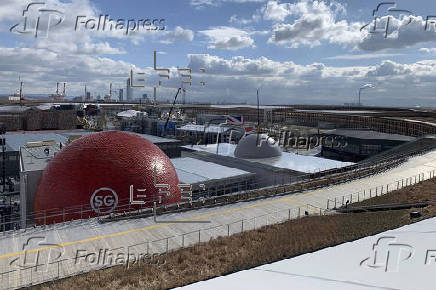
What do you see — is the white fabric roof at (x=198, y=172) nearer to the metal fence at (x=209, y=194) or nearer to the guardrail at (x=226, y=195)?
the metal fence at (x=209, y=194)

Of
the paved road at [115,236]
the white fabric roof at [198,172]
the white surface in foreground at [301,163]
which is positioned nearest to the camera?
the paved road at [115,236]

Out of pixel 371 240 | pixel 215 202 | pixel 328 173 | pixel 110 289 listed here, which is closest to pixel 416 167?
pixel 328 173

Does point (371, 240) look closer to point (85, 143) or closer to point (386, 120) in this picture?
point (85, 143)

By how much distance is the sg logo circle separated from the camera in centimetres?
2198

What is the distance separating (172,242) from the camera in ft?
63.1

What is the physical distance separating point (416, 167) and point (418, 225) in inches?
1148

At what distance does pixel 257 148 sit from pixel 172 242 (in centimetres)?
2837
